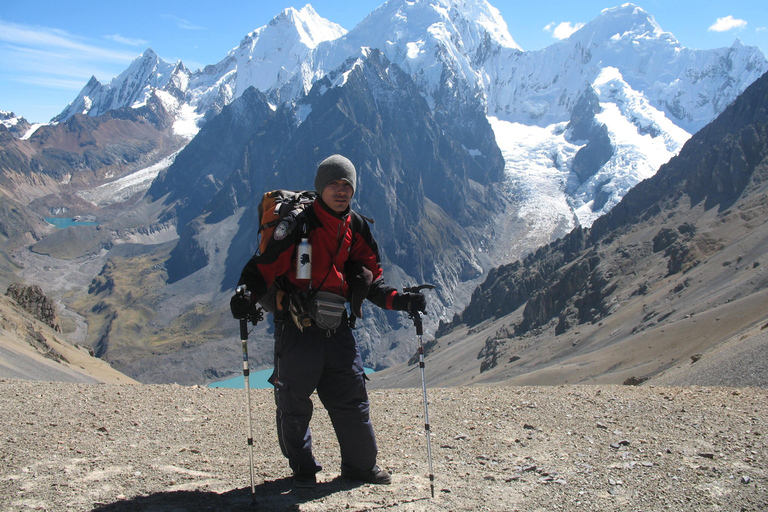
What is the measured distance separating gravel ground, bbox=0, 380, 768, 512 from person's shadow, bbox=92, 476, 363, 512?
1.0 inches

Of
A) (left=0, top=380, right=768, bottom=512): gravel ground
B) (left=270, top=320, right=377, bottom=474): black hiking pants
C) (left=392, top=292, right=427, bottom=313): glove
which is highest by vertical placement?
(left=392, top=292, right=427, bottom=313): glove

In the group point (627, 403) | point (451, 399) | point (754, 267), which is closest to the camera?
point (627, 403)

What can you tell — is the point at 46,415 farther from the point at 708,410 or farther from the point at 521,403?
the point at 708,410

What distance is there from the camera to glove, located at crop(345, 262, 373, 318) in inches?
326

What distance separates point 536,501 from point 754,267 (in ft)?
208

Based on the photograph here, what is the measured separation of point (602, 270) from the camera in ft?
314

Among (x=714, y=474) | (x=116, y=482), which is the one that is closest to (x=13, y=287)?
(x=116, y=482)

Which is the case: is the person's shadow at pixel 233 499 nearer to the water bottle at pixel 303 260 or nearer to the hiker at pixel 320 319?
the hiker at pixel 320 319

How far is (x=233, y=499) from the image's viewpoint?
743 centimetres

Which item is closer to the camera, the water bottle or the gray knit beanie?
the water bottle

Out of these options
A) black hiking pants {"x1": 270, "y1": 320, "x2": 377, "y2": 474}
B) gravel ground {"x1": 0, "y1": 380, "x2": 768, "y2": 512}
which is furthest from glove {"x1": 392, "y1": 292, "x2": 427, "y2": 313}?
gravel ground {"x1": 0, "y1": 380, "x2": 768, "y2": 512}

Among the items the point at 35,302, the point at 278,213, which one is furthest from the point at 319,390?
the point at 35,302

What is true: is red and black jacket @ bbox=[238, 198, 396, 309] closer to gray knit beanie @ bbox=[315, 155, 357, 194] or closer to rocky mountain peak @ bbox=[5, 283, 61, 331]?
gray knit beanie @ bbox=[315, 155, 357, 194]

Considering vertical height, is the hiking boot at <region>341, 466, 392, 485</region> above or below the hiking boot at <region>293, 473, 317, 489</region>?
below
